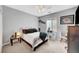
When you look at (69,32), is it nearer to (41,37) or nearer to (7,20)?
(41,37)

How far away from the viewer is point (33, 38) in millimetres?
1859

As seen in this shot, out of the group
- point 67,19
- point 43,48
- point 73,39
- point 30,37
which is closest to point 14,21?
point 30,37

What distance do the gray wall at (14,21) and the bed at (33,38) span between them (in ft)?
0.40

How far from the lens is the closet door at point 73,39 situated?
5.83 feet

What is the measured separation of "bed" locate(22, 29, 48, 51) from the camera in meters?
1.85

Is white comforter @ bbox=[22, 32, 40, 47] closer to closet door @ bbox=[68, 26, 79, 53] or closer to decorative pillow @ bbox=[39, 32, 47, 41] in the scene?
decorative pillow @ bbox=[39, 32, 47, 41]

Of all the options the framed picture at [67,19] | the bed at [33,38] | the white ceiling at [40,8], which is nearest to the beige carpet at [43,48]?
the bed at [33,38]

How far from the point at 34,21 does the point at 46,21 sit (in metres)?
0.28

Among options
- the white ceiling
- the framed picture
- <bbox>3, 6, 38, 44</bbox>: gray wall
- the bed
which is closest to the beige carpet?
the bed

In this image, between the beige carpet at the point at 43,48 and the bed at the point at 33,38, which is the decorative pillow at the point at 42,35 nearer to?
the bed at the point at 33,38

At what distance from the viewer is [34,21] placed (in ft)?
6.30

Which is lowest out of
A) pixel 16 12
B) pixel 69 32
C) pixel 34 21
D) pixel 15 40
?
pixel 15 40

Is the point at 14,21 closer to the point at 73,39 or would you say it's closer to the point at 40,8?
the point at 40,8

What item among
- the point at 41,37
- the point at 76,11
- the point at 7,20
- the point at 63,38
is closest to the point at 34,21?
the point at 41,37
